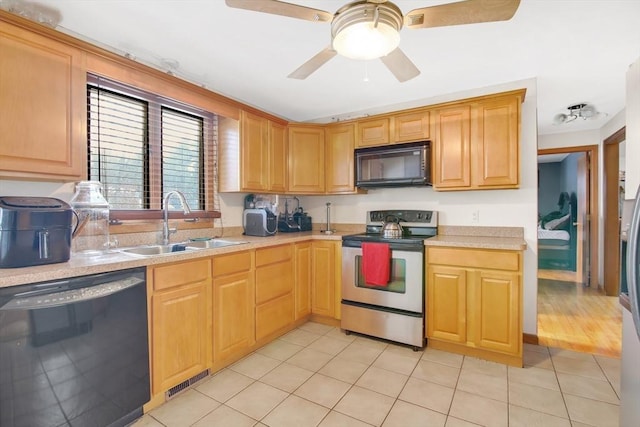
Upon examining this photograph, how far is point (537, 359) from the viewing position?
246cm

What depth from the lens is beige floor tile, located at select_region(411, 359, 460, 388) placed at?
84.4 inches

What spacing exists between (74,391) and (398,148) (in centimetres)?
287

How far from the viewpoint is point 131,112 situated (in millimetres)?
2379

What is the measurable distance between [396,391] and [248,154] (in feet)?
7.56

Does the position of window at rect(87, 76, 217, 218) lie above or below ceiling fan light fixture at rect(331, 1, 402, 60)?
below

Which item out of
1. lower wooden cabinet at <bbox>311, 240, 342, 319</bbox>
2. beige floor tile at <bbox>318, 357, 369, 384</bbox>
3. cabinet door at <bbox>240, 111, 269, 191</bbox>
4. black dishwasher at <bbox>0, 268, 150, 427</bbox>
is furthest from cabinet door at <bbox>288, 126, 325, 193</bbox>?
black dishwasher at <bbox>0, 268, 150, 427</bbox>

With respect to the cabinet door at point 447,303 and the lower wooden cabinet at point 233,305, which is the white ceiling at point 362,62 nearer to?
the lower wooden cabinet at point 233,305

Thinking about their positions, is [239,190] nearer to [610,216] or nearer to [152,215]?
[152,215]

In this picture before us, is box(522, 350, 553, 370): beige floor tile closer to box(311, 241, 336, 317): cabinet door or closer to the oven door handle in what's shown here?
box(311, 241, 336, 317): cabinet door

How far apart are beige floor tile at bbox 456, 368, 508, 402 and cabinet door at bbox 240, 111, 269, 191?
2.34 metres

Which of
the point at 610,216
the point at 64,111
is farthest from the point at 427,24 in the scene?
the point at 610,216

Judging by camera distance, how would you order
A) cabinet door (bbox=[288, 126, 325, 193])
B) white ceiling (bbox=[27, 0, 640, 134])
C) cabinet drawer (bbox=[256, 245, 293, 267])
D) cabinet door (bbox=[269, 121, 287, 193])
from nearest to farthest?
1. white ceiling (bbox=[27, 0, 640, 134])
2. cabinet drawer (bbox=[256, 245, 293, 267])
3. cabinet door (bbox=[269, 121, 287, 193])
4. cabinet door (bbox=[288, 126, 325, 193])

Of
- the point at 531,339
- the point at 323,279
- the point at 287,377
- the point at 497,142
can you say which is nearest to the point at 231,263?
the point at 287,377

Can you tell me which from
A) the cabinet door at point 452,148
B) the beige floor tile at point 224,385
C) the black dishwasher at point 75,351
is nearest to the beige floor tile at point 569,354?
the cabinet door at point 452,148
